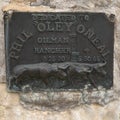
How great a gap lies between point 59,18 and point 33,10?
0.19 meters

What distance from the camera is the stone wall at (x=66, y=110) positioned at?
11.4ft

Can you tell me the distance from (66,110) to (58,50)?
1.44ft

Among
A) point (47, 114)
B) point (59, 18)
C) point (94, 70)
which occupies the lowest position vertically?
point (47, 114)

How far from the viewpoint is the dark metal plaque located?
11.3 ft

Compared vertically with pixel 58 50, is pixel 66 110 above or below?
below

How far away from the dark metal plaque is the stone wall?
5 cm

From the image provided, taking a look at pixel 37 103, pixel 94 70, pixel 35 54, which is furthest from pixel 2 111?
pixel 94 70

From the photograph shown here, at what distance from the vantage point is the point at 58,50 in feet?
11.4

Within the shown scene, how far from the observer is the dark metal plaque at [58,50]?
345 cm

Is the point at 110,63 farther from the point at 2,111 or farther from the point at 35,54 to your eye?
the point at 2,111

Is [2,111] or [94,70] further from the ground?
[94,70]

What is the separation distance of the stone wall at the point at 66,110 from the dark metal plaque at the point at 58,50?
0.16 feet

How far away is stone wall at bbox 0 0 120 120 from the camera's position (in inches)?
137

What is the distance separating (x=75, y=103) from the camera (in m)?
3.53
